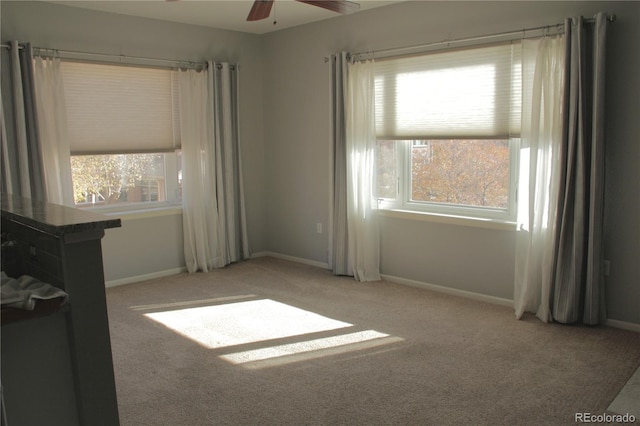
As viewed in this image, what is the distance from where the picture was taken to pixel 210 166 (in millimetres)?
5664

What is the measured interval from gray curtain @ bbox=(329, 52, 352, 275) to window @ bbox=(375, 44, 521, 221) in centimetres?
36

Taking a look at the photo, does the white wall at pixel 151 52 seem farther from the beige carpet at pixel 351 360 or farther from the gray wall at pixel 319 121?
the beige carpet at pixel 351 360

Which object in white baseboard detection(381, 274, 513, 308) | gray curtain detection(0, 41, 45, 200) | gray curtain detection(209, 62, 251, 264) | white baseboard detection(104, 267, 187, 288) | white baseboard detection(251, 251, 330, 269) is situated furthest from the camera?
white baseboard detection(251, 251, 330, 269)

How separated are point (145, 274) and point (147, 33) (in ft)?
7.71

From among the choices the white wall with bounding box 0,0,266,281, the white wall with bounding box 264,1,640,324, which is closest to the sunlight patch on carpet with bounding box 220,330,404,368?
the white wall with bounding box 264,1,640,324

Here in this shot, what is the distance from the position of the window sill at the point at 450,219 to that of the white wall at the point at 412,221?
2.1 inches

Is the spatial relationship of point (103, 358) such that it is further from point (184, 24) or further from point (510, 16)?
point (184, 24)

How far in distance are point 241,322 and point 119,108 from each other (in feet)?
7.94

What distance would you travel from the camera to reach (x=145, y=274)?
5402 millimetres

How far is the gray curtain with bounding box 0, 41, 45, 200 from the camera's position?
14.3 ft

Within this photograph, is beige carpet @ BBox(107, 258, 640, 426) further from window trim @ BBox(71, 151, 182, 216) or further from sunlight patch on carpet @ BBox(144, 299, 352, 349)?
window trim @ BBox(71, 151, 182, 216)

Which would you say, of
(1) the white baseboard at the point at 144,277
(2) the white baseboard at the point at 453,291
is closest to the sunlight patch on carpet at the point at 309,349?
(2) the white baseboard at the point at 453,291

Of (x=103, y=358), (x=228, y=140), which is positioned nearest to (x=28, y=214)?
(x=103, y=358)

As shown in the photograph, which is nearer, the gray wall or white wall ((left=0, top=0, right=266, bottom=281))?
the gray wall
